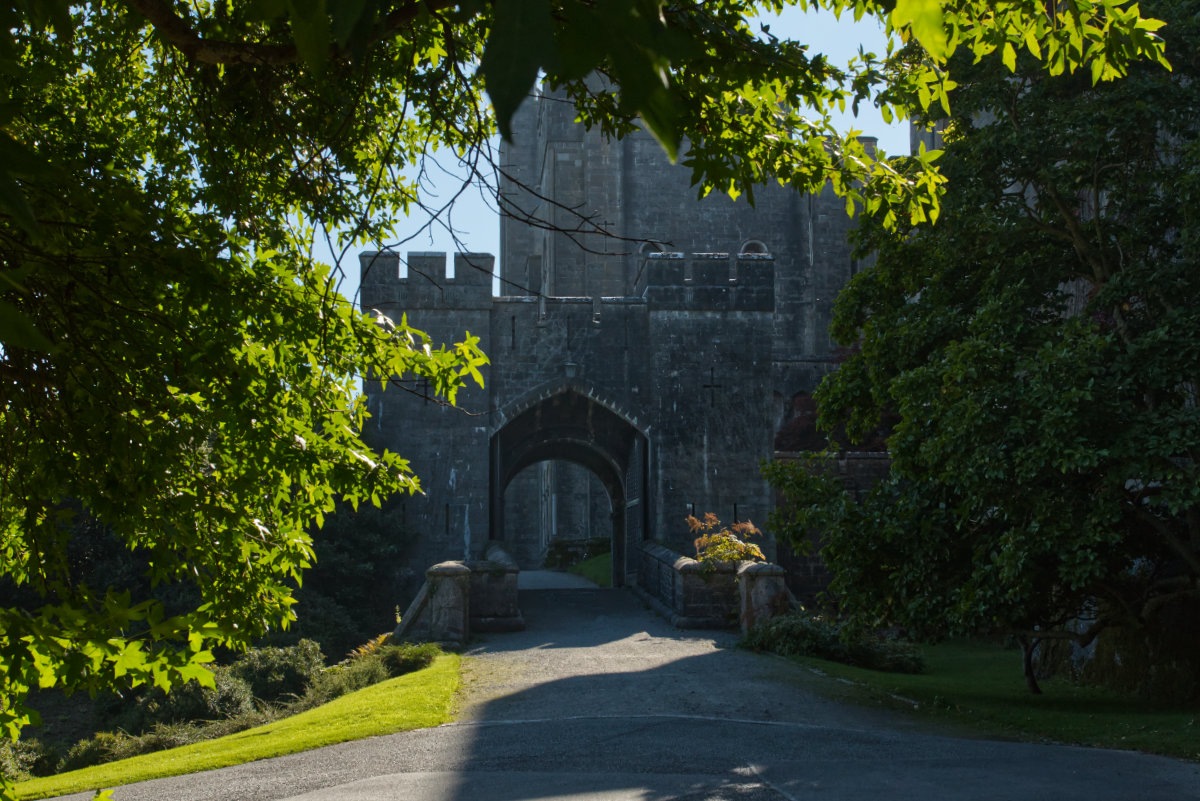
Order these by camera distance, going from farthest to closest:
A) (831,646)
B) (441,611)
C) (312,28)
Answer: (441,611) → (831,646) → (312,28)

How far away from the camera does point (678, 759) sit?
6953mm

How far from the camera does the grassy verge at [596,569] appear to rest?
2976 cm

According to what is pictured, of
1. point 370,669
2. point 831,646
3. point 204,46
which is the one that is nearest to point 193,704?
point 370,669

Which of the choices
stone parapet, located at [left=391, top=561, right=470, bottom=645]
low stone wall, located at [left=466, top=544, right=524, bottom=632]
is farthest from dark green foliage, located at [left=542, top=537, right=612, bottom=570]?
stone parapet, located at [left=391, top=561, right=470, bottom=645]

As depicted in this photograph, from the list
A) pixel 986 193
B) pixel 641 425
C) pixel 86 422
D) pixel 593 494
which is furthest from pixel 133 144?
pixel 593 494

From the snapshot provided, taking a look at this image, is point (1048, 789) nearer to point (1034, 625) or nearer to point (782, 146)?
point (782, 146)

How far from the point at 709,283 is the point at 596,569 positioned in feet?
40.8

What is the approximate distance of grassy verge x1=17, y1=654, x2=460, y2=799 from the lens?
8.02m

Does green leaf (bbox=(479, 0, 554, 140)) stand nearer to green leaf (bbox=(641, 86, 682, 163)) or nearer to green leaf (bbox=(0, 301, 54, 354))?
green leaf (bbox=(641, 86, 682, 163))

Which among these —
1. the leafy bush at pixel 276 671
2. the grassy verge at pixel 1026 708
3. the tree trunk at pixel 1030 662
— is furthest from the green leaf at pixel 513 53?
the leafy bush at pixel 276 671

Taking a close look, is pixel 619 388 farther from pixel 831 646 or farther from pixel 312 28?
pixel 312 28

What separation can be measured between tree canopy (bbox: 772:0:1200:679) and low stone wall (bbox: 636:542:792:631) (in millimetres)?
3907

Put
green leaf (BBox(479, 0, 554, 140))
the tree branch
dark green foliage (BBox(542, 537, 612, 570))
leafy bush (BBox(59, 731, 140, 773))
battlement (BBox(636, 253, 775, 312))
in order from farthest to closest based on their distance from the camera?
dark green foliage (BBox(542, 537, 612, 570)) < battlement (BBox(636, 253, 775, 312)) < leafy bush (BBox(59, 731, 140, 773)) < the tree branch < green leaf (BBox(479, 0, 554, 140))

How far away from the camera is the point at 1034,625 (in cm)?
1013
